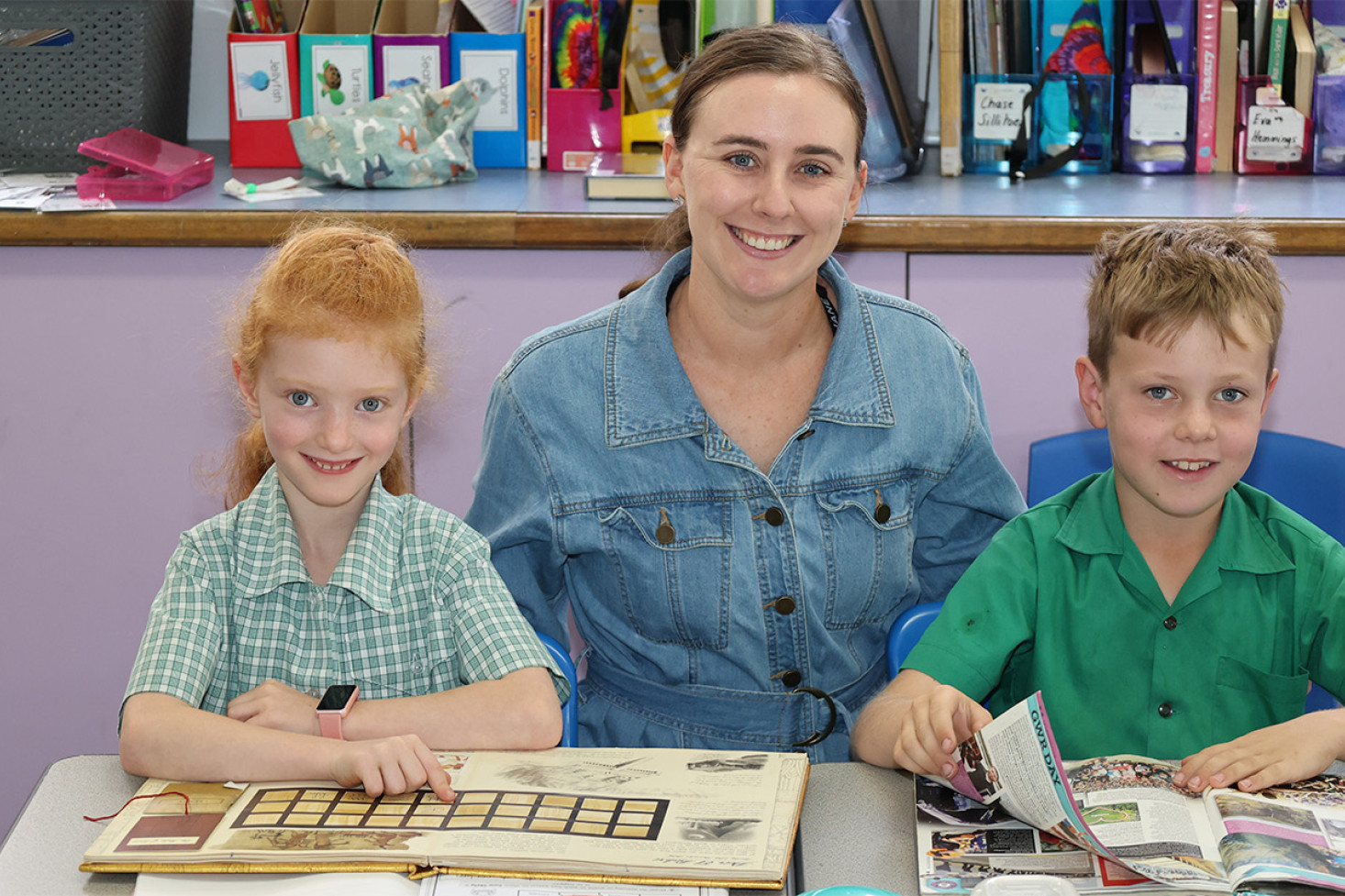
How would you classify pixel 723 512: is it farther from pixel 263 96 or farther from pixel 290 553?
pixel 263 96

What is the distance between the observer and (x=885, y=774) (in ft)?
3.66

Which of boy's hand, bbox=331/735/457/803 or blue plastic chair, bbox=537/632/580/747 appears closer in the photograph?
boy's hand, bbox=331/735/457/803

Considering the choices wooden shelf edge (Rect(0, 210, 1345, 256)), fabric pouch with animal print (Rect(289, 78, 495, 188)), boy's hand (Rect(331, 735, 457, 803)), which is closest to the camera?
boy's hand (Rect(331, 735, 457, 803))

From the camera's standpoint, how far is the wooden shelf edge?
6.70 ft

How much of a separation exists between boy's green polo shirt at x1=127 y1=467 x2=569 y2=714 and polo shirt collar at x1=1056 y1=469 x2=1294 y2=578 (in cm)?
50

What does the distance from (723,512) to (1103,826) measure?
21.3 inches

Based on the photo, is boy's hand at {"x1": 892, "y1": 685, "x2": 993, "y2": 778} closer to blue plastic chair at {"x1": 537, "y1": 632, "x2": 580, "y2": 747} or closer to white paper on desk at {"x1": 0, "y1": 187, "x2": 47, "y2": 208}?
blue plastic chair at {"x1": 537, "y1": 632, "x2": 580, "y2": 747}

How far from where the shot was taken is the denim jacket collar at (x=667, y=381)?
1438 millimetres

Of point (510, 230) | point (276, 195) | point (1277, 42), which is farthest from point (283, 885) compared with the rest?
point (1277, 42)

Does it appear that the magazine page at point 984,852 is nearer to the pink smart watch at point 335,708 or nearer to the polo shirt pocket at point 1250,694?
the polo shirt pocket at point 1250,694

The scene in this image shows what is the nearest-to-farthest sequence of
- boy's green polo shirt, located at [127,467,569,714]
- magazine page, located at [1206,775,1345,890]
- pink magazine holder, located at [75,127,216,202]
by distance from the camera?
magazine page, located at [1206,775,1345,890] → boy's green polo shirt, located at [127,467,569,714] → pink magazine holder, located at [75,127,216,202]

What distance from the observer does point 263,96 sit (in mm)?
2484

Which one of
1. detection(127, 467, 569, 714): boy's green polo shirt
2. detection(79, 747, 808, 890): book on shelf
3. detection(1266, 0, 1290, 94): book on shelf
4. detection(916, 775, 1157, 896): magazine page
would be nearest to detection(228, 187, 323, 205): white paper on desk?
detection(127, 467, 569, 714): boy's green polo shirt

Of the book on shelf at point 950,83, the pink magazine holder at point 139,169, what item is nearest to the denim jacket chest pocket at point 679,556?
the pink magazine holder at point 139,169
